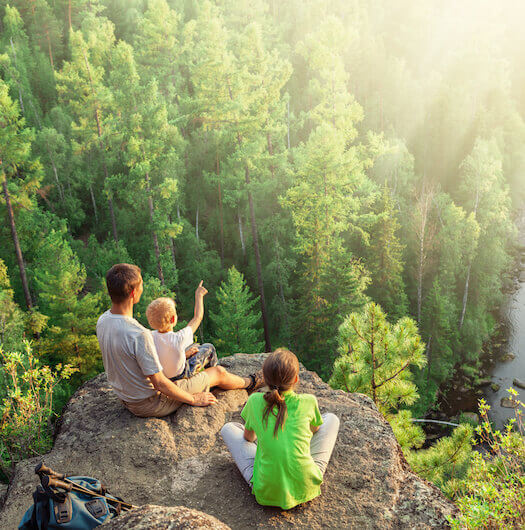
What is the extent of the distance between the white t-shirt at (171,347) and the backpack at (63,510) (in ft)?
5.60

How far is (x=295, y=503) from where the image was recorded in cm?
300

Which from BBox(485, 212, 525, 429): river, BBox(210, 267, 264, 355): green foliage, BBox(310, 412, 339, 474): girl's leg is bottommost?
BBox(485, 212, 525, 429): river

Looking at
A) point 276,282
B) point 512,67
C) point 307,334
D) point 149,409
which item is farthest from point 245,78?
point 512,67

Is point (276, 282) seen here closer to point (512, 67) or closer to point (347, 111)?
point (347, 111)

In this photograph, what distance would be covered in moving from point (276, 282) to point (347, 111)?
9127 millimetres

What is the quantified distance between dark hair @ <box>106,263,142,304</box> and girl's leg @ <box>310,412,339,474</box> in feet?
6.61

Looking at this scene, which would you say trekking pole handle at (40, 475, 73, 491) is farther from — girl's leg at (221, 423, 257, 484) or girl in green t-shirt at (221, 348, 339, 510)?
girl's leg at (221, 423, 257, 484)

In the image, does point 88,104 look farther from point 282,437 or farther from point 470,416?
point 470,416

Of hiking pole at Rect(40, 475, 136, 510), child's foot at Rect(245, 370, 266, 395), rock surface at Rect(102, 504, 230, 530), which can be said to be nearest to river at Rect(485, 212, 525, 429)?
child's foot at Rect(245, 370, 266, 395)

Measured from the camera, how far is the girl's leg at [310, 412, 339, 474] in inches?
131

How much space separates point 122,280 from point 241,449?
5.75 feet

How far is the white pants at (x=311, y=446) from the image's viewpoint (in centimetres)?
333

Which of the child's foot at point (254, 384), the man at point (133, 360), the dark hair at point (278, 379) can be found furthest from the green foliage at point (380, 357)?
the dark hair at point (278, 379)

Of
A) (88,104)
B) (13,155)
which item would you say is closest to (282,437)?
(13,155)
